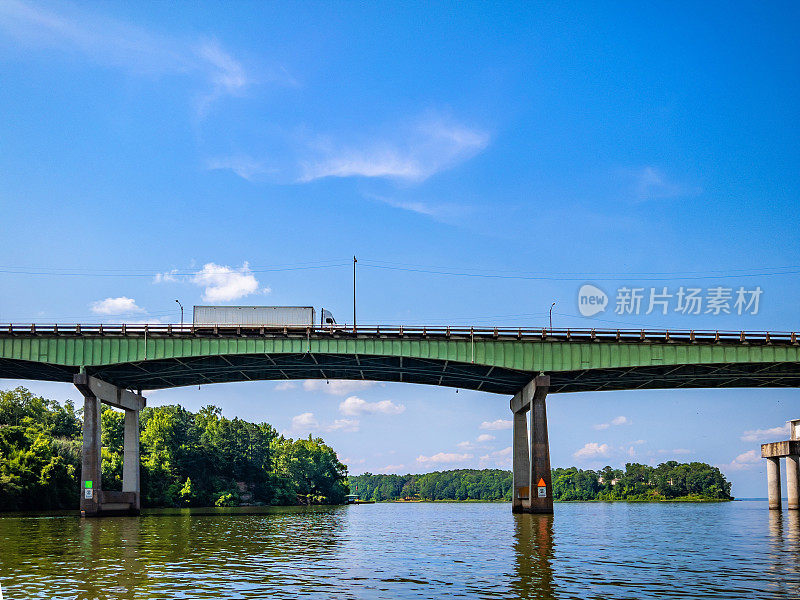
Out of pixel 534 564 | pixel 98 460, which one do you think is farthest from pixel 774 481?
pixel 534 564

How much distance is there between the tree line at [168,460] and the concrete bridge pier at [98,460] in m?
13.4

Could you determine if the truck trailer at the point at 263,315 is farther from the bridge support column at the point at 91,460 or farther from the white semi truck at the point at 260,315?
the bridge support column at the point at 91,460

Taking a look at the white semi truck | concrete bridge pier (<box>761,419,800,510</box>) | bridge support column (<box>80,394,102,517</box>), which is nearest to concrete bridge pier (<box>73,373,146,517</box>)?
bridge support column (<box>80,394,102,517</box>)

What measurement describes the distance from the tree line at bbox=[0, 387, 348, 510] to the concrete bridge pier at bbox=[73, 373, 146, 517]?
13361mm

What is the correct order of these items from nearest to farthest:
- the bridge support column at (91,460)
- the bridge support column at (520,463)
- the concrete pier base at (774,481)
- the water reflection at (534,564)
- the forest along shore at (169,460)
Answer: the water reflection at (534,564)
the bridge support column at (91,460)
the bridge support column at (520,463)
the forest along shore at (169,460)
the concrete pier base at (774,481)

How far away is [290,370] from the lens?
3676 inches

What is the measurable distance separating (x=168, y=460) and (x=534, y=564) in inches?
4553

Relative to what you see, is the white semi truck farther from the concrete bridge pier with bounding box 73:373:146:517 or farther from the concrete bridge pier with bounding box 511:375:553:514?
the concrete bridge pier with bounding box 511:375:553:514

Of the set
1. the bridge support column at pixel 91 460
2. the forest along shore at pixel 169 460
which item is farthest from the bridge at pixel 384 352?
the forest along shore at pixel 169 460

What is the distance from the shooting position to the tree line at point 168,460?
322ft

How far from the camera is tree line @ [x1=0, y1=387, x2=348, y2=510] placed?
98.0 metres

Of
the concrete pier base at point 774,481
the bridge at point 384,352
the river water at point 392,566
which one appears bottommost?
the concrete pier base at point 774,481

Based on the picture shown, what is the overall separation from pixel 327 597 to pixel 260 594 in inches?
81.6

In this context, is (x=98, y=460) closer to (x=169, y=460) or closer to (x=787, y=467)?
(x=169, y=460)
